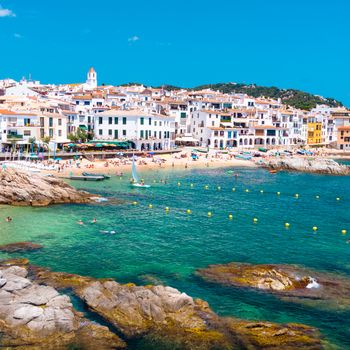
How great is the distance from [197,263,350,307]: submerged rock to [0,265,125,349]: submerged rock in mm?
9383

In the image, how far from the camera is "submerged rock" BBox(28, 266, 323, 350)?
20469 mm

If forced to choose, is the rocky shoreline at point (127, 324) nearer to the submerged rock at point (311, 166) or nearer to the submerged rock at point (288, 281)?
the submerged rock at point (288, 281)

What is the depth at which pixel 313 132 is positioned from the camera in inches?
5635

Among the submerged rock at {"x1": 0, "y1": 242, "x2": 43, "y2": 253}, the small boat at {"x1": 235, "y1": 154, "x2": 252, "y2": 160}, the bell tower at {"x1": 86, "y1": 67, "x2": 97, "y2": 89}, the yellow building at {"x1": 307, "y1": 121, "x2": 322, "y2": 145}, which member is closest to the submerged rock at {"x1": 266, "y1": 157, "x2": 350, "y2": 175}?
the small boat at {"x1": 235, "y1": 154, "x2": 252, "y2": 160}

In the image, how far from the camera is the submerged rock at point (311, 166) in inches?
3541

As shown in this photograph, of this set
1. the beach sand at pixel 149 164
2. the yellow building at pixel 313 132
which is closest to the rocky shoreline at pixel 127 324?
the beach sand at pixel 149 164

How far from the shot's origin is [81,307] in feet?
76.8

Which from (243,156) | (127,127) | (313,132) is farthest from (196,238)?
(313,132)

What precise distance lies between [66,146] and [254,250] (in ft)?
197

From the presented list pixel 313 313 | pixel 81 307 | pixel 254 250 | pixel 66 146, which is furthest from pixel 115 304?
pixel 66 146

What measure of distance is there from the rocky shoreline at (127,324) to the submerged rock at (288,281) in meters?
4.01

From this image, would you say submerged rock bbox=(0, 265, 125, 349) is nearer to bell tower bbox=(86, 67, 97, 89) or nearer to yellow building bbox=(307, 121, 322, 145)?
yellow building bbox=(307, 121, 322, 145)

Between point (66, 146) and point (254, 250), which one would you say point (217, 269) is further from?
point (66, 146)

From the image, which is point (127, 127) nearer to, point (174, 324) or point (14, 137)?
point (14, 137)
